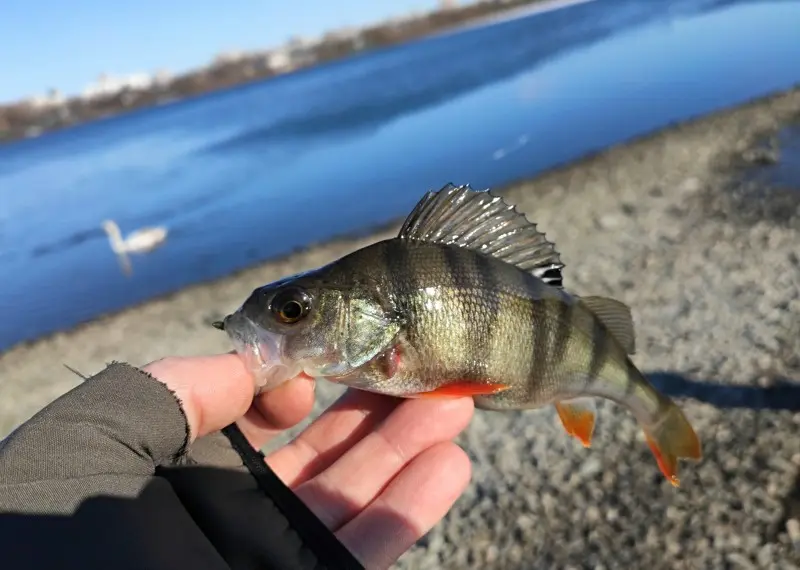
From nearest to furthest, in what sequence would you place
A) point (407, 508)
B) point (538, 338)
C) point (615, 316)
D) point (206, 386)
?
point (206, 386) → point (538, 338) → point (407, 508) → point (615, 316)

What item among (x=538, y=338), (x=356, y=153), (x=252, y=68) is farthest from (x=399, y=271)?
(x=252, y=68)

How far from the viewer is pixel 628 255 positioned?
8.68 meters

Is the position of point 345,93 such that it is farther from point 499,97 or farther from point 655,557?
point 655,557

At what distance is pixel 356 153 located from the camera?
82.5ft

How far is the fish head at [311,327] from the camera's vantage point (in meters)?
2.61

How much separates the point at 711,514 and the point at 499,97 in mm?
27002

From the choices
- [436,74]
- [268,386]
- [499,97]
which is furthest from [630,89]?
[268,386]

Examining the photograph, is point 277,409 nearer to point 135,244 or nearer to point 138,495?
point 138,495

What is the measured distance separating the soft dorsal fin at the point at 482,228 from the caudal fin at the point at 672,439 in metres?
0.98

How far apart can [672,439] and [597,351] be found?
2.66 feet

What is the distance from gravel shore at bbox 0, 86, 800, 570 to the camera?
435 cm

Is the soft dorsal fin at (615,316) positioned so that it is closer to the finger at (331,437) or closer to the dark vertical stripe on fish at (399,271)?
the dark vertical stripe on fish at (399,271)

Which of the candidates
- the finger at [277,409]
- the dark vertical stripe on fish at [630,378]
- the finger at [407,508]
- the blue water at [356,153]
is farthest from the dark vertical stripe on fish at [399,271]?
the blue water at [356,153]

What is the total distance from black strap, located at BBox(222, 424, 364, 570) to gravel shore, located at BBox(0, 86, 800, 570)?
231 centimetres
